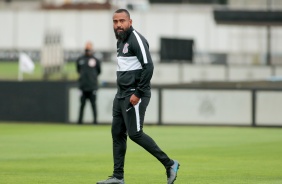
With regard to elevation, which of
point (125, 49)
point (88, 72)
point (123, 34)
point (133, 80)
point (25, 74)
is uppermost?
point (123, 34)

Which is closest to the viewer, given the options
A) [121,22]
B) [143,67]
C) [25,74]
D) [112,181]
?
[143,67]

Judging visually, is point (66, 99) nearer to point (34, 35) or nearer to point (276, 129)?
point (276, 129)

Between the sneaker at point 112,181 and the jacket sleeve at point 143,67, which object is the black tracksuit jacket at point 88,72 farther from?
the jacket sleeve at point 143,67

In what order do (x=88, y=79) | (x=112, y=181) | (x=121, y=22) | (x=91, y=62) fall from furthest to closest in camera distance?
1. (x=91, y=62)
2. (x=88, y=79)
3. (x=112, y=181)
4. (x=121, y=22)

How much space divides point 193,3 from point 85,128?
4460 cm

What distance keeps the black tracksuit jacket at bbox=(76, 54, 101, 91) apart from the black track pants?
13978mm

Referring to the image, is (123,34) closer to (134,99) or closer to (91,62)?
(134,99)

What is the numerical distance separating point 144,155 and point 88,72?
9.45m

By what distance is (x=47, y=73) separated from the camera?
1913 inches

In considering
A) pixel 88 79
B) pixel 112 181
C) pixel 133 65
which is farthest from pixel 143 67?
pixel 88 79

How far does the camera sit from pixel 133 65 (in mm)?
13672

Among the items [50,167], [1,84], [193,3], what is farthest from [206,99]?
[193,3]

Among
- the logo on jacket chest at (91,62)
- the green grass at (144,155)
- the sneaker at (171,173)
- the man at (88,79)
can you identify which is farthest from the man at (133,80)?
the logo on jacket chest at (91,62)

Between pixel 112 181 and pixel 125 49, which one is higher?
pixel 125 49
